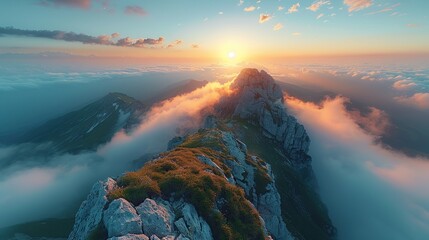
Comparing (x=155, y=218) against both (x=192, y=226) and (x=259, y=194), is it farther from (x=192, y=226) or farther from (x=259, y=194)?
(x=259, y=194)

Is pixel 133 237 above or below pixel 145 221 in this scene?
above

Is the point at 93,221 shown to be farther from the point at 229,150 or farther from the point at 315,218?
the point at 315,218

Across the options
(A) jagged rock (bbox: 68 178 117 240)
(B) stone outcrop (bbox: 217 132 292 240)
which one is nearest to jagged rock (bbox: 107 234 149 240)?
(A) jagged rock (bbox: 68 178 117 240)

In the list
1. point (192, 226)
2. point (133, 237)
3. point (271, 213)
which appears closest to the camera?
point (133, 237)

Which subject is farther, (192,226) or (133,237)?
(192,226)

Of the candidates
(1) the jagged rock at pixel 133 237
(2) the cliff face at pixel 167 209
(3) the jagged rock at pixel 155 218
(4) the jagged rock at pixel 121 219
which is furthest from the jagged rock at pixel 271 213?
(1) the jagged rock at pixel 133 237

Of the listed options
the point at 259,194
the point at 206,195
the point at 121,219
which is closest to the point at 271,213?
the point at 259,194

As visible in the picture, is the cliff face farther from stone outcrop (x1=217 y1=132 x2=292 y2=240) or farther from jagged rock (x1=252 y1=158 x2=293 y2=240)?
jagged rock (x1=252 y1=158 x2=293 y2=240)
